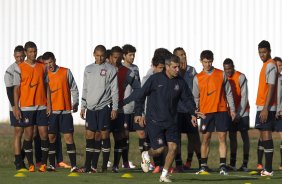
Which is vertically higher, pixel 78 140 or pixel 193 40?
pixel 193 40

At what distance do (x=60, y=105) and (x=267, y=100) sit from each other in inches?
166

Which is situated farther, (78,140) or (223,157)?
(78,140)

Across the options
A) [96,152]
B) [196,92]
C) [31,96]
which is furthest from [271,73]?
[31,96]

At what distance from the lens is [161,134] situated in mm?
23188

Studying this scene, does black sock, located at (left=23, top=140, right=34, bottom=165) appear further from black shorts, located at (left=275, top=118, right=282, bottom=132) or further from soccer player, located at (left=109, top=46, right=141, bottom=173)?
black shorts, located at (left=275, top=118, right=282, bottom=132)

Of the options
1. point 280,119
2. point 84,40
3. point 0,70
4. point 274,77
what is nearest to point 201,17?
point 84,40

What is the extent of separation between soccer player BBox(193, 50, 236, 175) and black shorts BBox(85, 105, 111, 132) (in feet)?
5.95

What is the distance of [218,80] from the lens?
25.9 meters

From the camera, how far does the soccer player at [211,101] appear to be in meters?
25.8

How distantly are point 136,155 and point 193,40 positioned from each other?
243 inches

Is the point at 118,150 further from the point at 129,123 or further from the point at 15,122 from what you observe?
the point at 15,122

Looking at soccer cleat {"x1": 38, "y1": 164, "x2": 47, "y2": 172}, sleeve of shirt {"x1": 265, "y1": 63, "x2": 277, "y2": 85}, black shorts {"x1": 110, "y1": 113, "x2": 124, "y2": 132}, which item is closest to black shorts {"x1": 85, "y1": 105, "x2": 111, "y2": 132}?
black shorts {"x1": 110, "y1": 113, "x2": 124, "y2": 132}

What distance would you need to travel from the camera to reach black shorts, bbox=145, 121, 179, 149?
75.7ft

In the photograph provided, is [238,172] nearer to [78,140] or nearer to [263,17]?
[78,140]
